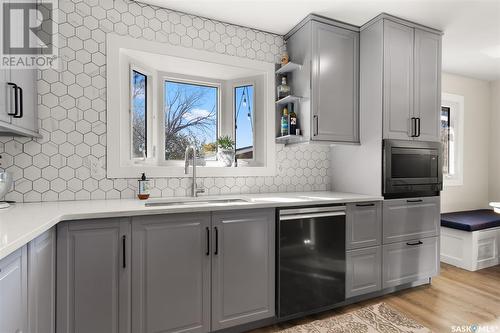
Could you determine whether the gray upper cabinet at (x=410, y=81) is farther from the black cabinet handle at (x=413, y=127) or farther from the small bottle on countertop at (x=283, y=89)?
the small bottle on countertop at (x=283, y=89)

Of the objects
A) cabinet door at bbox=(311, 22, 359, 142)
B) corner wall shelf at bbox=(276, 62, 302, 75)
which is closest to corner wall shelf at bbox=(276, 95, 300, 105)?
cabinet door at bbox=(311, 22, 359, 142)

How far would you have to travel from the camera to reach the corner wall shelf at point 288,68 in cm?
265

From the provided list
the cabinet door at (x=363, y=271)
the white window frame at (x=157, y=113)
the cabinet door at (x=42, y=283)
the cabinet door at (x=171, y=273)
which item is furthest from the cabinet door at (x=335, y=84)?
the cabinet door at (x=42, y=283)

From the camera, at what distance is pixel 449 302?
2.47m

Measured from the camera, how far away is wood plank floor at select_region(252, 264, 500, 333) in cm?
216

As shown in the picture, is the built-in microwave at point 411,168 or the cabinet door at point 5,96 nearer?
the cabinet door at point 5,96

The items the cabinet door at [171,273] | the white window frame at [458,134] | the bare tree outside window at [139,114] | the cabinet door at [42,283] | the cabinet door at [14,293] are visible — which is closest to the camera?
the cabinet door at [14,293]

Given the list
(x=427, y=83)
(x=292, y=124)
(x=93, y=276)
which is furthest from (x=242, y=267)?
(x=427, y=83)

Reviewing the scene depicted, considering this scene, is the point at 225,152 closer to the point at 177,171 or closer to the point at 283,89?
the point at 177,171

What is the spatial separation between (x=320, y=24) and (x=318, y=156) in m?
1.30

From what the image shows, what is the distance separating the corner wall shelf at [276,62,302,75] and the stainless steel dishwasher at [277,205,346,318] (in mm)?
1365

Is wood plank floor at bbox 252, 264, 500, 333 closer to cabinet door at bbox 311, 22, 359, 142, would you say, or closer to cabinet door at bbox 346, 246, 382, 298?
cabinet door at bbox 346, 246, 382, 298

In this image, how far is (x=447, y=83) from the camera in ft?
13.3

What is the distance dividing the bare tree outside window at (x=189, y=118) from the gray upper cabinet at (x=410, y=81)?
168cm
